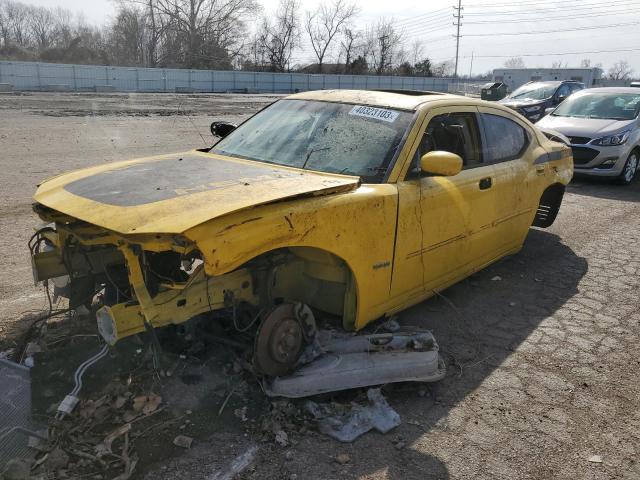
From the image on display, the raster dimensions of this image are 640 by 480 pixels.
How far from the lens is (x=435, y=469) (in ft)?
8.77

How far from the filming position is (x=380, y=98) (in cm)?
418

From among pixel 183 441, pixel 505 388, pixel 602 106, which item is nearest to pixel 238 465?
pixel 183 441

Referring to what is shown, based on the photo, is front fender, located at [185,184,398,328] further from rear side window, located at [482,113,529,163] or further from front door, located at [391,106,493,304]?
rear side window, located at [482,113,529,163]

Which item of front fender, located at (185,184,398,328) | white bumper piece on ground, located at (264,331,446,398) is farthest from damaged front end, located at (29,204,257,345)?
white bumper piece on ground, located at (264,331,446,398)

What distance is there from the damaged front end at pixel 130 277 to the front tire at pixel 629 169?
29.7 ft

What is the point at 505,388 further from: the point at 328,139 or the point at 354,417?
the point at 328,139

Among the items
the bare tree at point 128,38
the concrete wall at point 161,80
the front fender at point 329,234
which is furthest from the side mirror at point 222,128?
the bare tree at point 128,38

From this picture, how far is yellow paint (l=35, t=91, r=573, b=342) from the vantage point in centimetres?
260

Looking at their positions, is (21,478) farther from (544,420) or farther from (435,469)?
(544,420)

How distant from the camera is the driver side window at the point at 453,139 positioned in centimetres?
381

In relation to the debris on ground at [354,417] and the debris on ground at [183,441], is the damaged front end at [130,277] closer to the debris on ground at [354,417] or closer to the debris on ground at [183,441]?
the debris on ground at [183,441]

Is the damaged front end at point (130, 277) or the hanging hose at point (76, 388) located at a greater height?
the damaged front end at point (130, 277)

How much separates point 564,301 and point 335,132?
8.44 ft

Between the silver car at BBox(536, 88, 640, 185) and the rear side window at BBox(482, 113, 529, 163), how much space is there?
17.5 feet
